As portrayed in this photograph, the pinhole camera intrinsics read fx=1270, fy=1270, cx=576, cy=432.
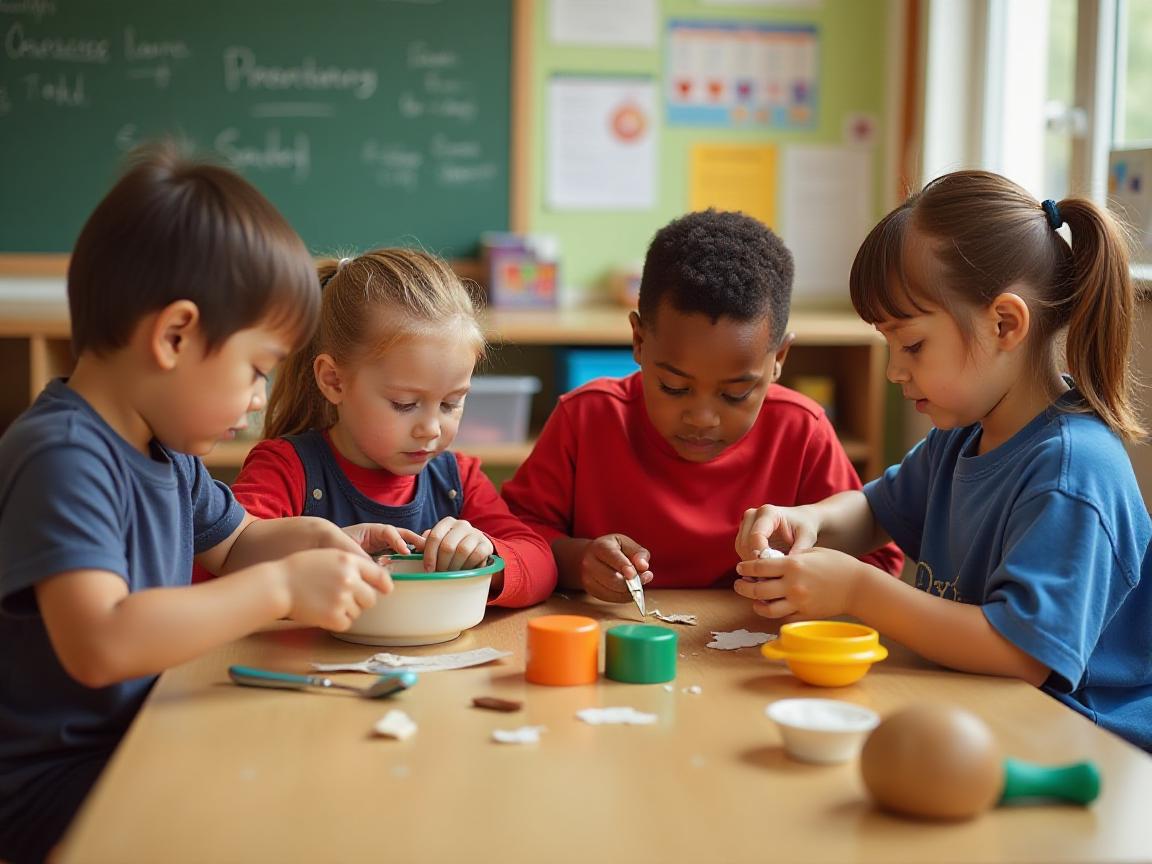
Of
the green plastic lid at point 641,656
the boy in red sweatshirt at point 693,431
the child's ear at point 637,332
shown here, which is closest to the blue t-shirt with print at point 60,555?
the green plastic lid at point 641,656

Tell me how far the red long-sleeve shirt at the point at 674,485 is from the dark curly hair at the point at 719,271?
191 mm

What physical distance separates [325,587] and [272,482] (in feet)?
1.68

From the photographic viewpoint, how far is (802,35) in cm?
359

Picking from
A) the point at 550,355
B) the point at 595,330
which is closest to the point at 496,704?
the point at 595,330

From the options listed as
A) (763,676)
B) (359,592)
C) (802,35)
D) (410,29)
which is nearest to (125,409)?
(359,592)

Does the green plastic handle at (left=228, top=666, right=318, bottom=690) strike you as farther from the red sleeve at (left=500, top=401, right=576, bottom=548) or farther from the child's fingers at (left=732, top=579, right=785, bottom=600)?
the red sleeve at (left=500, top=401, right=576, bottom=548)

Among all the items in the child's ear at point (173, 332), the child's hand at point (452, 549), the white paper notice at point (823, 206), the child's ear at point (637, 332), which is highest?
the white paper notice at point (823, 206)

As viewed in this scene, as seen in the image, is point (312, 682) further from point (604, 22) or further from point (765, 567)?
point (604, 22)

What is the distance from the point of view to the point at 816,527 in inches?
60.1

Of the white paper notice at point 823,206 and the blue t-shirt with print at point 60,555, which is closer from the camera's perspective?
the blue t-shirt with print at point 60,555

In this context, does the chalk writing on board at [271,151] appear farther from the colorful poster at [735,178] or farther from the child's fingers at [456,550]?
the child's fingers at [456,550]

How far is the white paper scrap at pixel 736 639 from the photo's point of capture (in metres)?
1.27

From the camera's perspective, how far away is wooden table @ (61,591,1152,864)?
2.60ft

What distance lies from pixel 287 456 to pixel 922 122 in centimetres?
234
